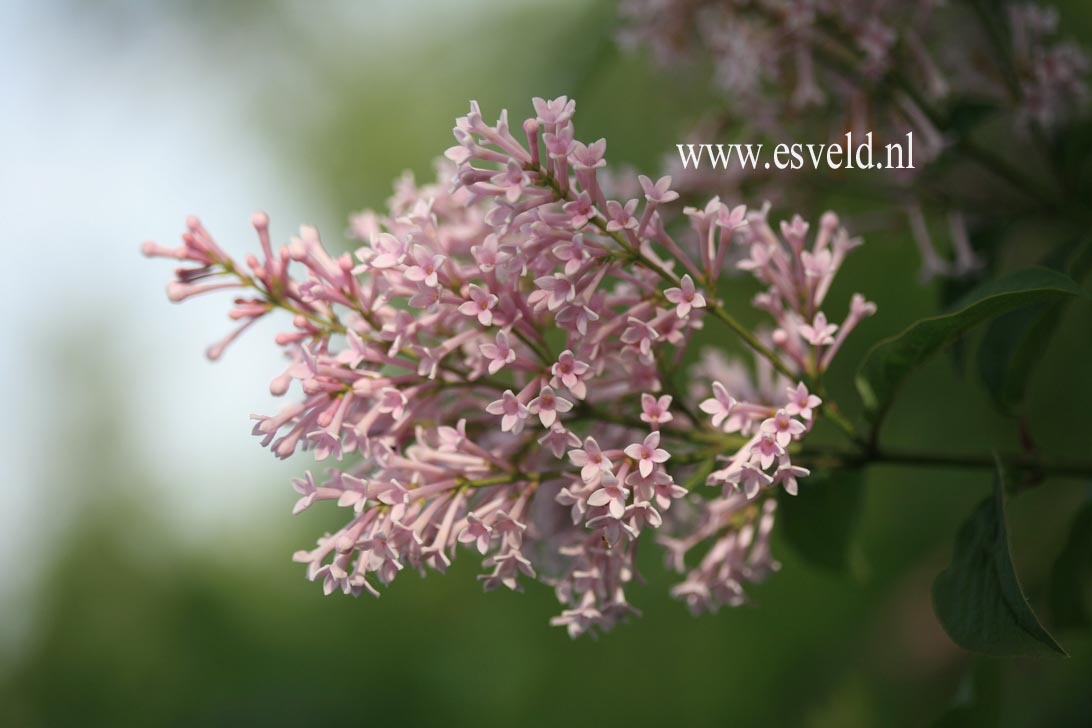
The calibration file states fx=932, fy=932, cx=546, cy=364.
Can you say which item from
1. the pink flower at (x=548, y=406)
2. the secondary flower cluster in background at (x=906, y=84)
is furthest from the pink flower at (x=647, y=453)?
the secondary flower cluster in background at (x=906, y=84)

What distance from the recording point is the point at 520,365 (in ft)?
4.55

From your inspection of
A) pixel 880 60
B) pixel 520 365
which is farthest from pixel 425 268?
pixel 880 60

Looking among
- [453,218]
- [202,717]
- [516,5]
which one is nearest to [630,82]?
[453,218]

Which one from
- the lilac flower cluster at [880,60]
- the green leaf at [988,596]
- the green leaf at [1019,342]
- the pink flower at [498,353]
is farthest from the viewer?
the lilac flower cluster at [880,60]

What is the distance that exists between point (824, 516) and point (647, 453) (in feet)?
2.21

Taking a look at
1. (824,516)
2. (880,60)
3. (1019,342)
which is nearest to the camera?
(1019,342)

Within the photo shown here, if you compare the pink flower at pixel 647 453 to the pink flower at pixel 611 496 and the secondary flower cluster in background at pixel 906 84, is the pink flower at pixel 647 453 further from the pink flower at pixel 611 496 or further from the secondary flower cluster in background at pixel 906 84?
the secondary flower cluster in background at pixel 906 84

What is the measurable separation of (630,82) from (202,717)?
1040 centimetres

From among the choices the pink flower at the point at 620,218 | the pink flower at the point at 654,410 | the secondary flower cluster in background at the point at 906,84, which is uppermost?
the secondary flower cluster in background at the point at 906,84

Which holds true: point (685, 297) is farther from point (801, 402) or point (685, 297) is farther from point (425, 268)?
point (425, 268)

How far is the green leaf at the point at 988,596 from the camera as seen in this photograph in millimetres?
1201

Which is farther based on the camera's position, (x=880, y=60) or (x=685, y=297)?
(x=880, y=60)

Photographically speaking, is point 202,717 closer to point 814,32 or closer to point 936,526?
point 936,526

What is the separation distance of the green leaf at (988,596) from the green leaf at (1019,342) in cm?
41
